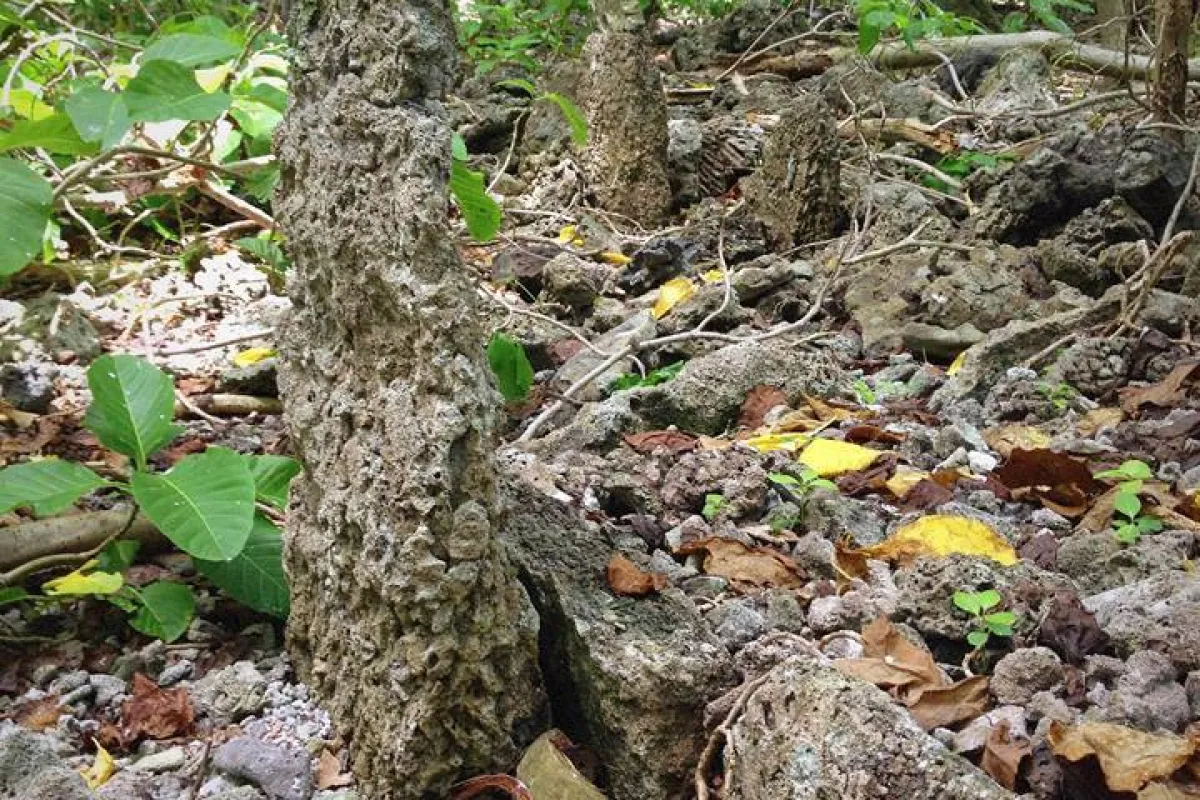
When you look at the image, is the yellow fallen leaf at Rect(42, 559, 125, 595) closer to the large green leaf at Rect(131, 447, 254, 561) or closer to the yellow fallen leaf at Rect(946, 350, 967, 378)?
the large green leaf at Rect(131, 447, 254, 561)

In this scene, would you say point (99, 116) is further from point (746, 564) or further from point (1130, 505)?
point (1130, 505)

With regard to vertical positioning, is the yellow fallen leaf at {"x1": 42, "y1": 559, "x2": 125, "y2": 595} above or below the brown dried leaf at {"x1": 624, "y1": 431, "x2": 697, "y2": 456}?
above

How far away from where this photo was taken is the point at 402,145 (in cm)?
203

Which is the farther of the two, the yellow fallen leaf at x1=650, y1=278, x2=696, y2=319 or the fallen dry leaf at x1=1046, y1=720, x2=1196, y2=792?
the yellow fallen leaf at x1=650, y1=278, x2=696, y2=319

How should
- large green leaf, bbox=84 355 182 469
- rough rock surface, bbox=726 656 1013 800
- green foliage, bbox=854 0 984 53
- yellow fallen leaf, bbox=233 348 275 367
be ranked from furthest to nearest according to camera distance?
1. green foliage, bbox=854 0 984 53
2. yellow fallen leaf, bbox=233 348 275 367
3. large green leaf, bbox=84 355 182 469
4. rough rock surface, bbox=726 656 1013 800

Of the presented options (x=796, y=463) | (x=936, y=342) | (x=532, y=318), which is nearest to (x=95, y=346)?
(x=532, y=318)

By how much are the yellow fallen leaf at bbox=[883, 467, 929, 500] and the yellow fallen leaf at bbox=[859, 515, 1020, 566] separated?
33 centimetres

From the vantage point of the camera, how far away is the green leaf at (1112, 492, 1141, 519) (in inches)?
107

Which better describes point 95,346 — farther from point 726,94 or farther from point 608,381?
point 726,94

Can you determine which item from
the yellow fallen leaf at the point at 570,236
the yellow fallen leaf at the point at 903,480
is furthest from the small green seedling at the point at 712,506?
the yellow fallen leaf at the point at 570,236

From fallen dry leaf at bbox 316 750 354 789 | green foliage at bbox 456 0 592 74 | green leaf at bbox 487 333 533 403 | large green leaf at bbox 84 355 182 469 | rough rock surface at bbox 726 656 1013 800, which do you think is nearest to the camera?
rough rock surface at bbox 726 656 1013 800

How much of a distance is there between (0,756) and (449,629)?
2.21 feet

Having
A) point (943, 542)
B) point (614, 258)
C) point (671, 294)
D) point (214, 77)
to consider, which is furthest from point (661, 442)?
point (614, 258)

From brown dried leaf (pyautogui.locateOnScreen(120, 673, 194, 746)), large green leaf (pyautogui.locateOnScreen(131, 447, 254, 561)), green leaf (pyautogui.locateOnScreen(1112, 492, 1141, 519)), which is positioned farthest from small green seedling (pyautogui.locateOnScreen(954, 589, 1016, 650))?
brown dried leaf (pyautogui.locateOnScreen(120, 673, 194, 746))
